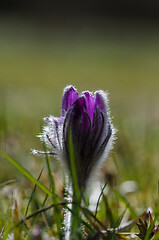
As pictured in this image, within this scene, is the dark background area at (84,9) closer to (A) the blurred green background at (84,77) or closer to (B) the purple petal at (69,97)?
(A) the blurred green background at (84,77)

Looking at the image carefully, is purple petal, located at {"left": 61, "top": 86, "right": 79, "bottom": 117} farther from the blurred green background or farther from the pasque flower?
the blurred green background

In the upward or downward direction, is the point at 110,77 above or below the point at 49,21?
below

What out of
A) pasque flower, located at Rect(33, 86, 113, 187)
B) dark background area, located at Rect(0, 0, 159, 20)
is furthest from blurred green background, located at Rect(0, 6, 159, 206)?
dark background area, located at Rect(0, 0, 159, 20)

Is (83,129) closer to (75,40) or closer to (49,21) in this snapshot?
(75,40)

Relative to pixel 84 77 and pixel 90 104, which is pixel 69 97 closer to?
pixel 90 104

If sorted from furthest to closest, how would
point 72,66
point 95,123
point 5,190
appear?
1. point 72,66
2. point 5,190
3. point 95,123

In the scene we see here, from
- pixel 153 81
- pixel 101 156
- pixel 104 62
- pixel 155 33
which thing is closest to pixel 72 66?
pixel 104 62
